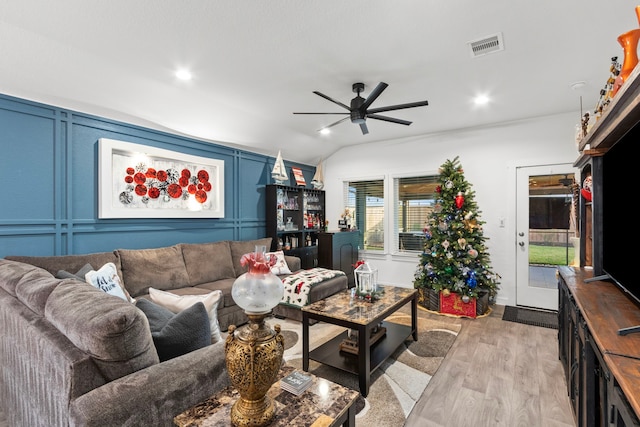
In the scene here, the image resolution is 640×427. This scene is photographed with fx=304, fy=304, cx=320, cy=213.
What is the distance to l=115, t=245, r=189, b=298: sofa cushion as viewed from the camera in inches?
126

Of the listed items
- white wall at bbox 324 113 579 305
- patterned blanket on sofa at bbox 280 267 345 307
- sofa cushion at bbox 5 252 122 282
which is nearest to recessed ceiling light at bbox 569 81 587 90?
white wall at bbox 324 113 579 305

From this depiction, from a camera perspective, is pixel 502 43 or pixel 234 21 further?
pixel 502 43

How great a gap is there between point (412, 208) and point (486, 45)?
3270 mm

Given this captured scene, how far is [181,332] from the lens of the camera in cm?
143

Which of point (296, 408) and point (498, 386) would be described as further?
point (498, 386)

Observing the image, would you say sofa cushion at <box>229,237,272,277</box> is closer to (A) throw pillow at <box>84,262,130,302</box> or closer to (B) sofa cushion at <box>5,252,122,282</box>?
(B) sofa cushion at <box>5,252,122,282</box>

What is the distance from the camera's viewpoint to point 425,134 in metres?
5.20

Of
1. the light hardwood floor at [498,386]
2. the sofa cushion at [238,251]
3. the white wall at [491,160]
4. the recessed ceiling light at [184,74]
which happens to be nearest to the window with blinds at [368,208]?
the white wall at [491,160]

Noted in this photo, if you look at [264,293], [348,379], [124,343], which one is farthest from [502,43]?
[124,343]

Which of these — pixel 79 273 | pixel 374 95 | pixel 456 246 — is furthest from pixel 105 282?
pixel 456 246

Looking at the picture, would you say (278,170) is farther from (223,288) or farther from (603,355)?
(603,355)

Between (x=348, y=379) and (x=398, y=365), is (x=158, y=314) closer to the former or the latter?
(x=348, y=379)

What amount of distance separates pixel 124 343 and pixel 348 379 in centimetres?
190

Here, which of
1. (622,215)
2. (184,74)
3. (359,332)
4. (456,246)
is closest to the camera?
(622,215)
